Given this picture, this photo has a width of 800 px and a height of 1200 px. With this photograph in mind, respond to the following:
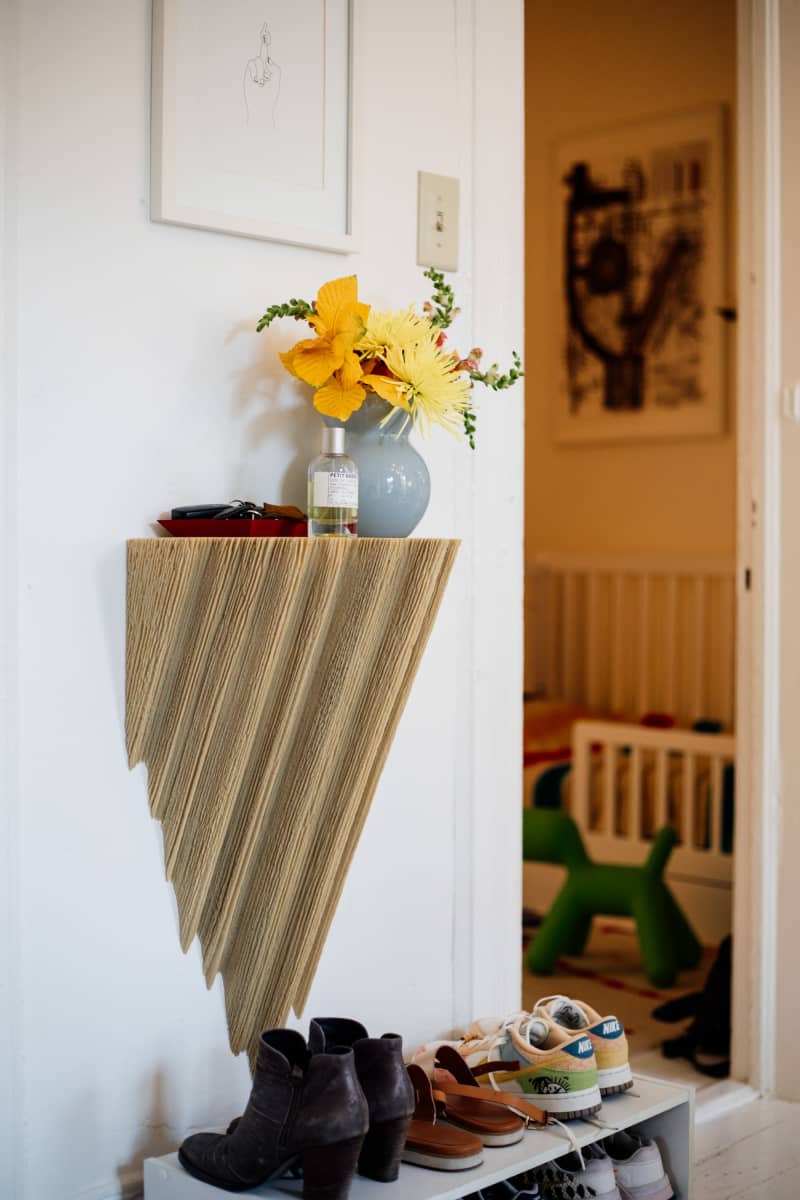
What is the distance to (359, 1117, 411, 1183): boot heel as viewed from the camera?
1.40 metres

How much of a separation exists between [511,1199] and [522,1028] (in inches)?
7.7

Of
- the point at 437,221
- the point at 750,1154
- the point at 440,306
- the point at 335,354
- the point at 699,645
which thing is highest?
A: the point at 437,221

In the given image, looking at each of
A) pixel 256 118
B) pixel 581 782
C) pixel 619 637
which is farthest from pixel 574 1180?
pixel 619 637

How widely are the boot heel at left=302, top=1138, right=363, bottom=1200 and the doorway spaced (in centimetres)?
213

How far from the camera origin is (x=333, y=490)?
1436 mm

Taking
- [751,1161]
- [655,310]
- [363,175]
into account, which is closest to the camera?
[363,175]

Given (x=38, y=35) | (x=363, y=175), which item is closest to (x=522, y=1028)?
(x=363, y=175)

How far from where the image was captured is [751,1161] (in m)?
2.02

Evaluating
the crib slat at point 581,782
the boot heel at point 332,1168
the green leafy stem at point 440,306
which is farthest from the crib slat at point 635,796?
the boot heel at point 332,1168

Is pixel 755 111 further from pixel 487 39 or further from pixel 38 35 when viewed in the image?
pixel 38 35

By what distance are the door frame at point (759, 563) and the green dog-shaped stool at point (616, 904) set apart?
525mm

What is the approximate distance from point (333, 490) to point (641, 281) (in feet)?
9.29

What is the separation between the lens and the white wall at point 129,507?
1.40 metres

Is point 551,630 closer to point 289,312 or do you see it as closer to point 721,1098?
point 721,1098
